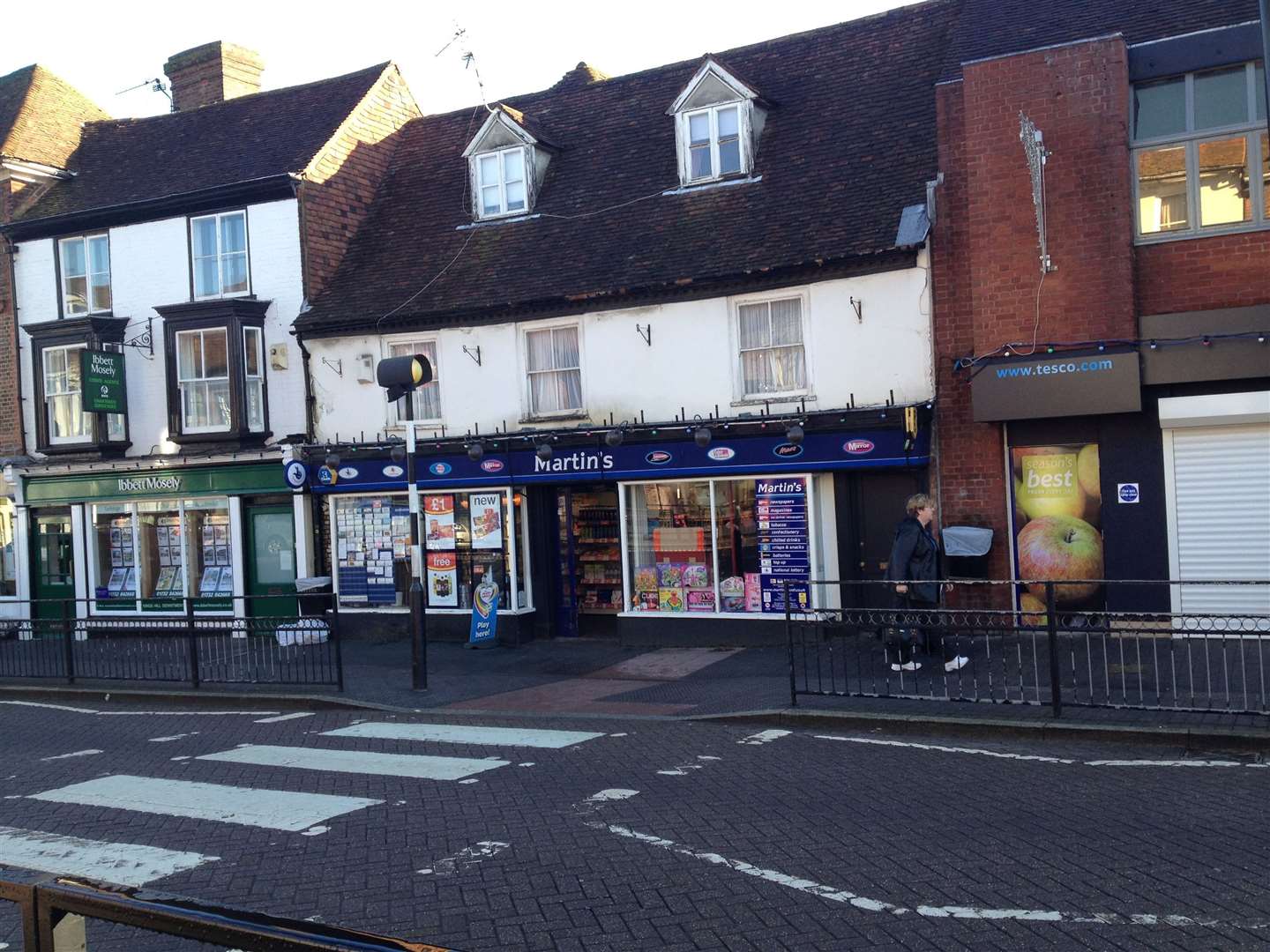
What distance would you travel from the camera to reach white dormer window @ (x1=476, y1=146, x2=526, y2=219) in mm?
19719

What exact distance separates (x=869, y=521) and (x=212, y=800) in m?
9.73

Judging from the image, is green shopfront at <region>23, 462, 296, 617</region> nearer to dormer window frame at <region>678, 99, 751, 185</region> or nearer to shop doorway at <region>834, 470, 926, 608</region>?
dormer window frame at <region>678, 99, 751, 185</region>

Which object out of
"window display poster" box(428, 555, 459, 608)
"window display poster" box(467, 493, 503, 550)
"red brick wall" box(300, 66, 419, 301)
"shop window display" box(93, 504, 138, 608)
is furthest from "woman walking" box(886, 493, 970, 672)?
"shop window display" box(93, 504, 138, 608)

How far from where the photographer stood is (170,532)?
21.5 m

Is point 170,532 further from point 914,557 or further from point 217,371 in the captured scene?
point 914,557

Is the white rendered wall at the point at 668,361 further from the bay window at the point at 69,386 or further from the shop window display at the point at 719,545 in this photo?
the bay window at the point at 69,386

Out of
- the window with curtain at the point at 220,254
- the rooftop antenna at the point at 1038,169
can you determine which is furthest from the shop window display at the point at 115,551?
the rooftop antenna at the point at 1038,169

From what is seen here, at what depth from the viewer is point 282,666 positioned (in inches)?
531

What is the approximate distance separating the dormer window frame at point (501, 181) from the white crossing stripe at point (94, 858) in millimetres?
14201

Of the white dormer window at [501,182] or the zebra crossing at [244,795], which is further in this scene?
the white dormer window at [501,182]

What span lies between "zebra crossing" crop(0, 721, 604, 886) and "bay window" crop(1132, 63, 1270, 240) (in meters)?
9.60

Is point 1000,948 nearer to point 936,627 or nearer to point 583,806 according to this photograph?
point 583,806

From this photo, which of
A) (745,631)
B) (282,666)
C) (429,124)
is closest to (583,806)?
(282,666)

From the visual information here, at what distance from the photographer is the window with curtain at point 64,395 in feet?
71.6
